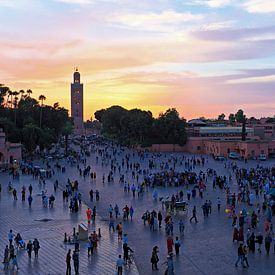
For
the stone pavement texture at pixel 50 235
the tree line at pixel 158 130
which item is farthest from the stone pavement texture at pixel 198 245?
the tree line at pixel 158 130

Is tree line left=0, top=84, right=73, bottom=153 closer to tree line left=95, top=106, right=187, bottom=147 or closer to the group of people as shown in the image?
tree line left=95, top=106, right=187, bottom=147

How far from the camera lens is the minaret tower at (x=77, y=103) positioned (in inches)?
5591

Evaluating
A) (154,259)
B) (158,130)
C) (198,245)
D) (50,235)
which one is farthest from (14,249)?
(158,130)

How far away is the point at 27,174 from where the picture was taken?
39.1 metres

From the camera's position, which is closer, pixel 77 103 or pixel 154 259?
pixel 154 259

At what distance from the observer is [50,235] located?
18078mm

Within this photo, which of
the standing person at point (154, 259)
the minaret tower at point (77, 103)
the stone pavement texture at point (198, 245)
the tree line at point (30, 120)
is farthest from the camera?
the minaret tower at point (77, 103)

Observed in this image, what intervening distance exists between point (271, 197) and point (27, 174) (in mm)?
22451

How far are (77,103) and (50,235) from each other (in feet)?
418

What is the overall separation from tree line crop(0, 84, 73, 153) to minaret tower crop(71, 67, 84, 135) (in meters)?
→ 67.4

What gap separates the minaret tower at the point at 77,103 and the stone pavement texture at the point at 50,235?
115318 mm

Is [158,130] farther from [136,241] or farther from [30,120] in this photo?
[136,241]

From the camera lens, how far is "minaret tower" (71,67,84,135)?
14200 cm

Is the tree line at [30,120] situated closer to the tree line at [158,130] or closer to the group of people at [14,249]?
the tree line at [158,130]
